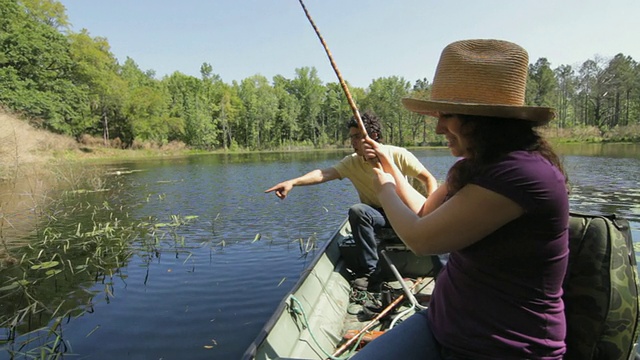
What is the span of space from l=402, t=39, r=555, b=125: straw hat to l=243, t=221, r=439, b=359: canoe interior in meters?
1.87

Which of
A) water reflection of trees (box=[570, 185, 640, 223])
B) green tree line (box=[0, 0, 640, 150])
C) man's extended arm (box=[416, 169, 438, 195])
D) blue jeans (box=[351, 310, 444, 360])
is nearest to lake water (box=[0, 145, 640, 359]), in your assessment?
water reflection of trees (box=[570, 185, 640, 223])

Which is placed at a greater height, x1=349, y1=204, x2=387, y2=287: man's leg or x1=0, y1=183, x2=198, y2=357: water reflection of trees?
x1=349, y1=204, x2=387, y2=287: man's leg

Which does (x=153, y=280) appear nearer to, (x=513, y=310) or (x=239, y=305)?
(x=239, y=305)

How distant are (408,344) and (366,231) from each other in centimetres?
289

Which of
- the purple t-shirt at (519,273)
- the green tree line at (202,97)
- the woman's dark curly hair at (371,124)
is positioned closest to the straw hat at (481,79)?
the purple t-shirt at (519,273)

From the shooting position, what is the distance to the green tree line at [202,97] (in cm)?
3394

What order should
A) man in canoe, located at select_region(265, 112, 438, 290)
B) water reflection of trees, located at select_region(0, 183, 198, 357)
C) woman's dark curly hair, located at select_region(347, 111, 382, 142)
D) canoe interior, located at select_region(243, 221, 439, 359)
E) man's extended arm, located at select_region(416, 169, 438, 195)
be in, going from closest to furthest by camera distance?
canoe interior, located at select_region(243, 221, 439, 359), man's extended arm, located at select_region(416, 169, 438, 195), man in canoe, located at select_region(265, 112, 438, 290), woman's dark curly hair, located at select_region(347, 111, 382, 142), water reflection of trees, located at select_region(0, 183, 198, 357)

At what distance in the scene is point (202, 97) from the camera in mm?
67125

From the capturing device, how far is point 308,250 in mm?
8188

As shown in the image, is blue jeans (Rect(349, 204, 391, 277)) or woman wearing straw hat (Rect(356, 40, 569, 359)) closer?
woman wearing straw hat (Rect(356, 40, 569, 359))

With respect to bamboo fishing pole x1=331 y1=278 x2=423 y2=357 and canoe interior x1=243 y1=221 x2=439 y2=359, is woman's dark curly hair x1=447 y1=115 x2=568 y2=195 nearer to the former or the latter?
canoe interior x1=243 y1=221 x2=439 y2=359

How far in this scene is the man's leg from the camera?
450cm

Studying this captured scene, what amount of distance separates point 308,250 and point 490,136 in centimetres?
698

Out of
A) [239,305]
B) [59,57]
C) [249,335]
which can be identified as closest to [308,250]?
[239,305]
